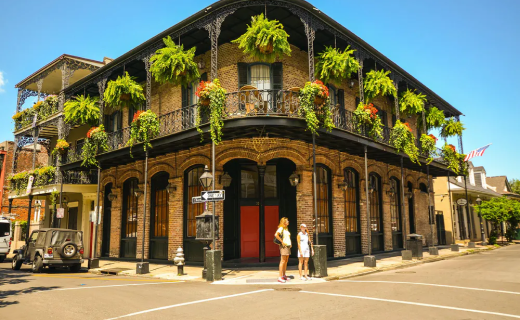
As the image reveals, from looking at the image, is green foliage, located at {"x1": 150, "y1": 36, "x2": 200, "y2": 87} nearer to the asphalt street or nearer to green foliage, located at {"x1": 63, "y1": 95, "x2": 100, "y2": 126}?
green foliage, located at {"x1": 63, "y1": 95, "x2": 100, "y2": 126}

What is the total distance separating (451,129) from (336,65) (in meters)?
11.5

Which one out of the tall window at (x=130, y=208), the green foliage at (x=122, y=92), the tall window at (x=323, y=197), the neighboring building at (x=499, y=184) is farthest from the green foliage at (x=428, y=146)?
the neighboring building at (x=499, y=184)

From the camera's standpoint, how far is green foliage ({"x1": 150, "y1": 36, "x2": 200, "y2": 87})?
13.2 metres

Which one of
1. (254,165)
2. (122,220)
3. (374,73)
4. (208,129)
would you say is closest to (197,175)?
(254,165)

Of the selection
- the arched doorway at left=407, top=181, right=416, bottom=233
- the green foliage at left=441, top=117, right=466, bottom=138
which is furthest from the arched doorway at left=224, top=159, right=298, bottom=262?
the green foliage at left=441, top=117, right=466, bottom=138

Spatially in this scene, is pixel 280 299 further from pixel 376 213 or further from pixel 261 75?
pixel 376 213

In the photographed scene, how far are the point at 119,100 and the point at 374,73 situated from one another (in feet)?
34.3

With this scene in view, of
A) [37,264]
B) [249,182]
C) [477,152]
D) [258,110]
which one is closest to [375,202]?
[249,182]

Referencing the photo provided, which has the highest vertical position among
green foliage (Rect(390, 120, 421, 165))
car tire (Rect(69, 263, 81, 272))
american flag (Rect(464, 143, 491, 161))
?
american flag (Rect(464, 143, 491, 161))

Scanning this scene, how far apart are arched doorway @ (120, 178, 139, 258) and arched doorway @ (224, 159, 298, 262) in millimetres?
5776

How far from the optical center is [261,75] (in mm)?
14531

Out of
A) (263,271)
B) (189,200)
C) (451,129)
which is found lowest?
(263,271)

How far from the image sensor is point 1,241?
19734 mm

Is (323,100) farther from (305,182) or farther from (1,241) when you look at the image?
(1,241)
